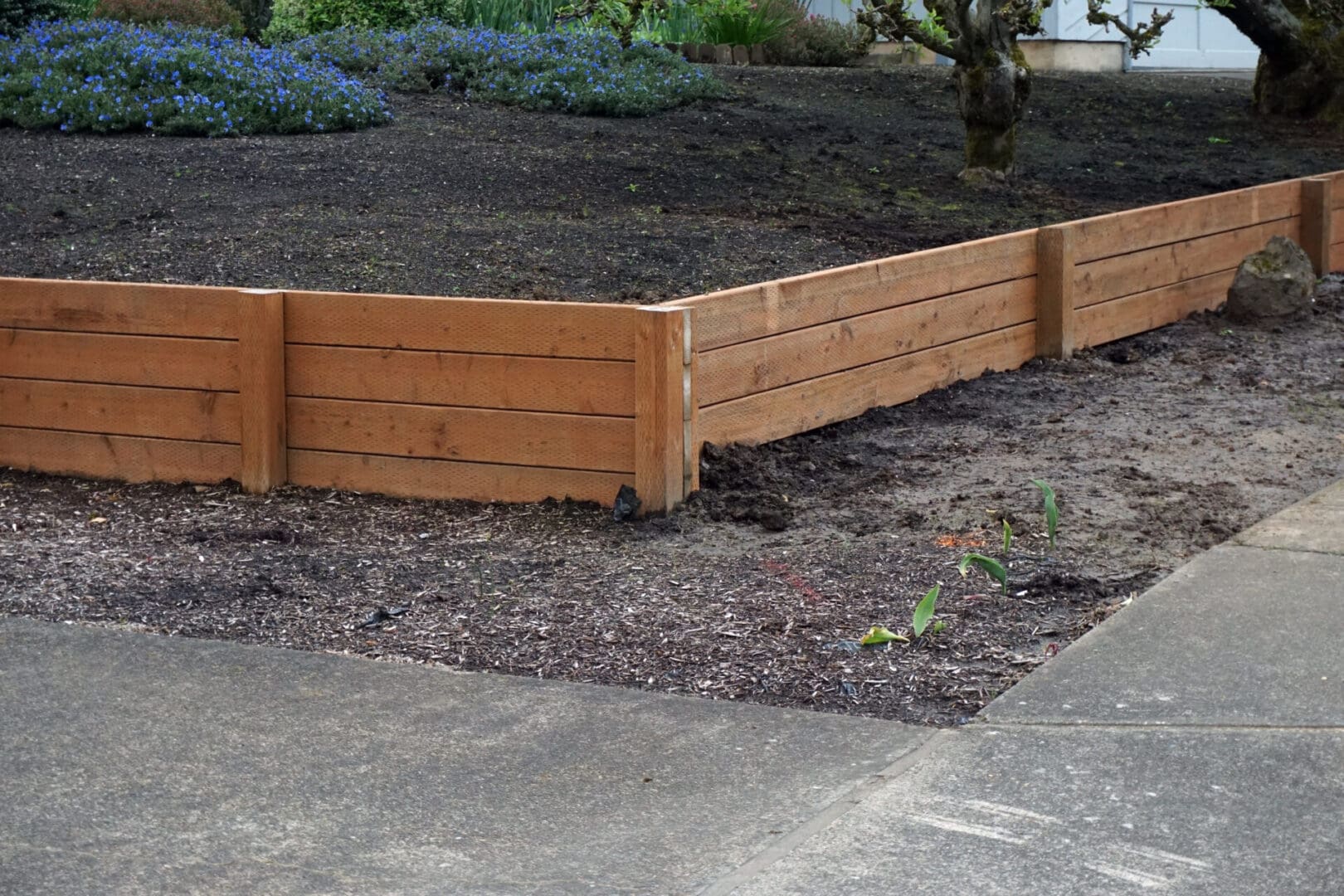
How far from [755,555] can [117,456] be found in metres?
2.93

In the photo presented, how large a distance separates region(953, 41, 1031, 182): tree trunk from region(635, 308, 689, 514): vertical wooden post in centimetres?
658

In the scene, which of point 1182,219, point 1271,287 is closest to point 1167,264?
point 1182,219

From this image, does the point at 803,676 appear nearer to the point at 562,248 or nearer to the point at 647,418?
the point at 647,418

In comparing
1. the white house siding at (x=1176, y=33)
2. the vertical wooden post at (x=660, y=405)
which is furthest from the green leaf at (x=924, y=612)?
the white house siding at (x=1176, y=33)

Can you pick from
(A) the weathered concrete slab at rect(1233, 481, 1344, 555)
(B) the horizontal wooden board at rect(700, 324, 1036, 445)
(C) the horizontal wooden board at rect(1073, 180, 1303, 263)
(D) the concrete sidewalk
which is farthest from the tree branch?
(D) the concrete sidewalk

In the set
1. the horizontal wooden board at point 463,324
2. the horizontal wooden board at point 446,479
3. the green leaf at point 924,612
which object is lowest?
the green leaf at point 924,612

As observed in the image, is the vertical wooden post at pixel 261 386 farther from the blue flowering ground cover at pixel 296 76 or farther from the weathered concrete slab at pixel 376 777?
the blue flowering ground cover at pixel 296 76

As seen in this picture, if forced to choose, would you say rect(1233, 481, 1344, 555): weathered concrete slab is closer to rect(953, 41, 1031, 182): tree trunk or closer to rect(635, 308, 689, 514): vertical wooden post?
rect(635, 308, 689, 514): vertical wooden post

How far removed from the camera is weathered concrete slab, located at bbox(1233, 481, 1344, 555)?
18.3ft

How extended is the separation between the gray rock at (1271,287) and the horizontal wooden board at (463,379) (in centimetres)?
564

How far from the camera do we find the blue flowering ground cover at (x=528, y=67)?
1305cm

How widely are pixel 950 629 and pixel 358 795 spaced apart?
1948 millimetres

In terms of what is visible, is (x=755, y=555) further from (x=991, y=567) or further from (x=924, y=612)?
(x=924, y=612)

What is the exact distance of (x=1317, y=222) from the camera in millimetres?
11484
